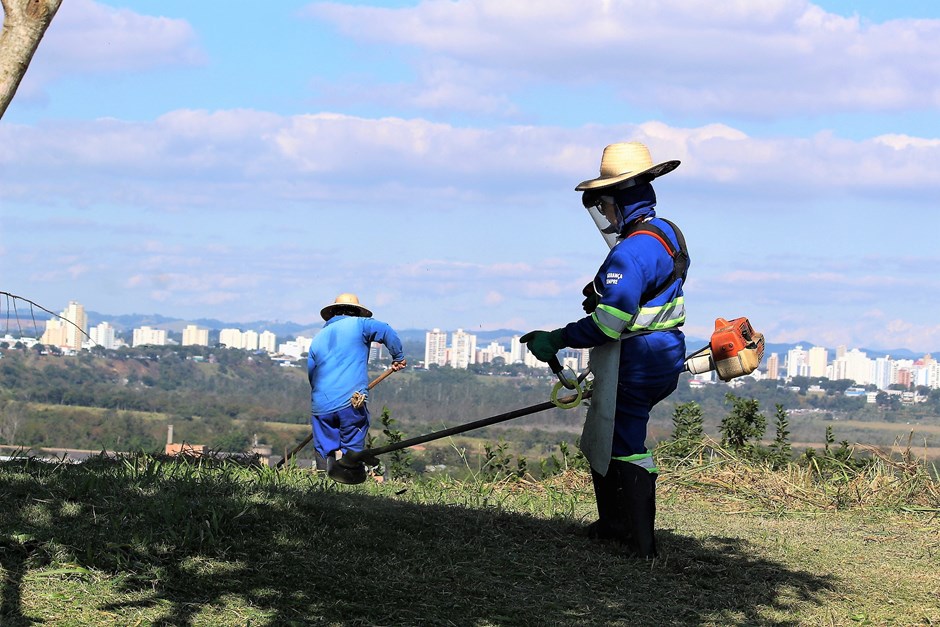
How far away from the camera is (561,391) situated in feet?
20.4

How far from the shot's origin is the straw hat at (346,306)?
10602 millimetres

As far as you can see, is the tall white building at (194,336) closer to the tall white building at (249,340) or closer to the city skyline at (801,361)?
the tall white building at (249,340)

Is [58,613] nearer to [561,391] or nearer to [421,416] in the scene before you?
[561,391]

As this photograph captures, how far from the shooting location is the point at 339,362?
33.4 ft

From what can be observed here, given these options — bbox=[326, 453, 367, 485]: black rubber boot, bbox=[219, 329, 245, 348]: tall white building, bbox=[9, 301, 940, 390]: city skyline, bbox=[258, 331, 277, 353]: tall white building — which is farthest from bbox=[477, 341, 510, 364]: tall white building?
bbox=[326, 453, 367, 485]: black rubber boot

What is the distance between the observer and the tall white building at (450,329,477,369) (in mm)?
90562

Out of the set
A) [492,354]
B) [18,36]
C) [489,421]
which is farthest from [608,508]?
[492,354]

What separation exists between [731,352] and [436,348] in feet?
303

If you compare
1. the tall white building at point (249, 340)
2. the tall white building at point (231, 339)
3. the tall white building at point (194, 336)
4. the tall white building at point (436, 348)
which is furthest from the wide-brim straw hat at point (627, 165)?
the tall white building at point (194, 336)

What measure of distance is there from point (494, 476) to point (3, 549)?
5028 millimetres

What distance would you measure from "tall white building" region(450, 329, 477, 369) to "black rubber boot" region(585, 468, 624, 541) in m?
81.6

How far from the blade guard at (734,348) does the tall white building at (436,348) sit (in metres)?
86.8

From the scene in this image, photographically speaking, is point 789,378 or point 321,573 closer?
point 321,573

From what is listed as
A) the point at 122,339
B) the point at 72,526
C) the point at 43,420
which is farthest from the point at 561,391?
the point at 122,339
